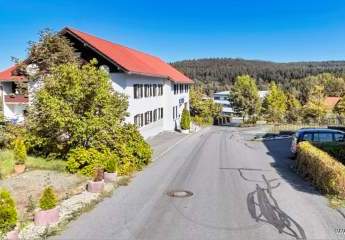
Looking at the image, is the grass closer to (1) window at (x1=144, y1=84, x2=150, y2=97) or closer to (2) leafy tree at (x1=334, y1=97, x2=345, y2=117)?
(1) window at (x1=144, y1=84, x2=150, y2=97)

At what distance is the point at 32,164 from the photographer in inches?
770

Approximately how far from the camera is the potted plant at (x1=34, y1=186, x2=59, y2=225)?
11195mm

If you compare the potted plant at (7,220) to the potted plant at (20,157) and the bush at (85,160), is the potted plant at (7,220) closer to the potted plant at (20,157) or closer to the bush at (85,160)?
the bush at (85,160)

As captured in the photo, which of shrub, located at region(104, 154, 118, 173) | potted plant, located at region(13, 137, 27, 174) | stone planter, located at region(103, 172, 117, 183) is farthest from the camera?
potted plant, located at region(13, 137, 27, 174)

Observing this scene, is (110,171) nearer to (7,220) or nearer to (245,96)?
(7,220)

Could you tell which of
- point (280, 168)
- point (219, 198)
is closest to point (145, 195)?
point (219, 198)

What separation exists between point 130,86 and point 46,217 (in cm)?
1953

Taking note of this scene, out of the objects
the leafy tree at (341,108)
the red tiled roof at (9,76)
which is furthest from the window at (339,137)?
the leafy tree at (341,108)

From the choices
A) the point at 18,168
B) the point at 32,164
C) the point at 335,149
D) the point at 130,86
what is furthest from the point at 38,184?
the point at 130,86

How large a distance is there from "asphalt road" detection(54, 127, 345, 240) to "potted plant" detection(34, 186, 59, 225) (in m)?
0.62

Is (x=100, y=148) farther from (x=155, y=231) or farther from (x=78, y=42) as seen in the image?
(x=78, y=42)

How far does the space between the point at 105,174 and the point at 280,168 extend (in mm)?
10083

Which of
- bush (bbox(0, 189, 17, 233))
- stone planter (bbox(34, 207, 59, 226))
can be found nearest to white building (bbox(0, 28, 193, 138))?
stone planter (bbox(34, 207, 59, 226))

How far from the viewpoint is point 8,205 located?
1013cm
